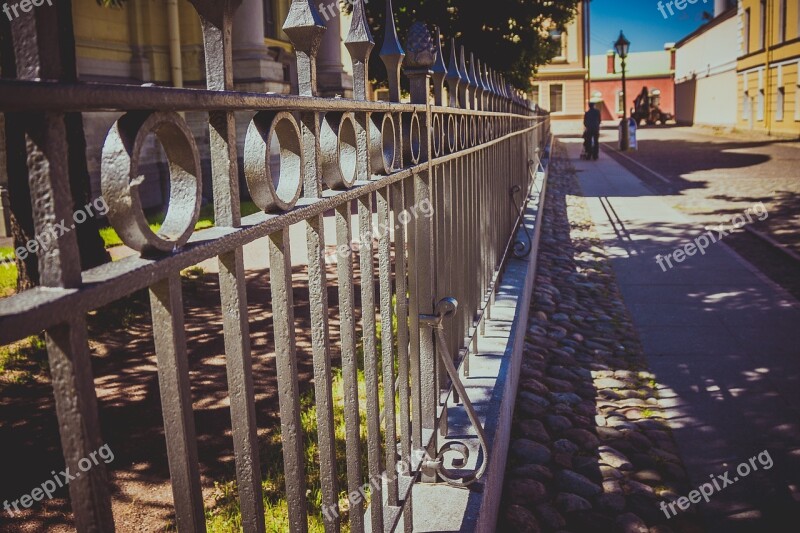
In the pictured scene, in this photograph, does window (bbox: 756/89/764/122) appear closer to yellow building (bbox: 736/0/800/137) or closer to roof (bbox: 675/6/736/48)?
yellow building (bbox: 736/0/800/137)

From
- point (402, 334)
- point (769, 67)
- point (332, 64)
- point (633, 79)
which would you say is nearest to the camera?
point (402, 334)

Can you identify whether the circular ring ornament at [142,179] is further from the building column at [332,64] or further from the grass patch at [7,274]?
the building column at [332,64]

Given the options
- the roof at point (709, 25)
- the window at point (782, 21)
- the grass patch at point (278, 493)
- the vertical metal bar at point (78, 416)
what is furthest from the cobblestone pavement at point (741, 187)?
the roof at point (709, 25)

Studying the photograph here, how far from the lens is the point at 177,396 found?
0.94m

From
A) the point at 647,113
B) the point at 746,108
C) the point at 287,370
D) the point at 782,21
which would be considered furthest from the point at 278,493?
the point at 647,113

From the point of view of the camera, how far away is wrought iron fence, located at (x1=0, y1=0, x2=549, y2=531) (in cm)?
71

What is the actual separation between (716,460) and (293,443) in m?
2.79

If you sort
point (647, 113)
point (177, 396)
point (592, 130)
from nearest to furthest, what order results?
point (177, 396) < point (592, 130) < point (647, 113)

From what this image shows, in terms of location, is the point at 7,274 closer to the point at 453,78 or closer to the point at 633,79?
the point at 453,78

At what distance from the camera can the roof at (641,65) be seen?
7269 cm

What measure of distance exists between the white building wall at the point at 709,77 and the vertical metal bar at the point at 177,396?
4840 centimetres

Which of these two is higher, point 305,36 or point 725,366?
point 305,36

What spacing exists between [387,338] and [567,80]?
180 feet

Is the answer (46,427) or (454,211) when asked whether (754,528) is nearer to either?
(454,211)
